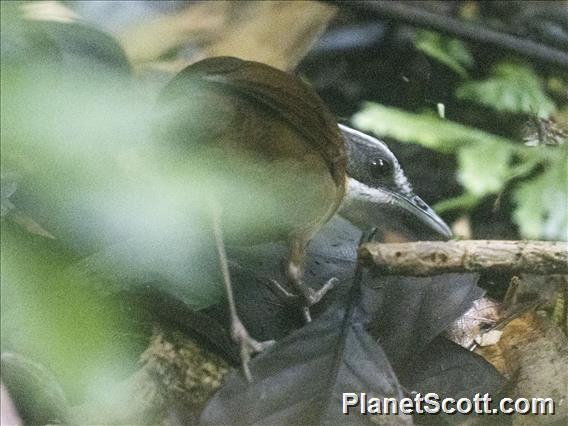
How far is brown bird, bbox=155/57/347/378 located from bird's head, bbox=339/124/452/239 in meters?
0.02

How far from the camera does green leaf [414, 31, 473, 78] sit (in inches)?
32.9

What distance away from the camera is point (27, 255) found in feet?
2.21

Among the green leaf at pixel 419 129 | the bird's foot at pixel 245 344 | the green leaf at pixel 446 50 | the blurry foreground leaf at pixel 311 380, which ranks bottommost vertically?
the blurry foreground leaf at pixel 311 380

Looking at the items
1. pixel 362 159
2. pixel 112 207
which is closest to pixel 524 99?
pixel 362 159

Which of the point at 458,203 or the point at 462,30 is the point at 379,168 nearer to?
the point at 458,203

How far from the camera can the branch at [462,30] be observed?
846 mm

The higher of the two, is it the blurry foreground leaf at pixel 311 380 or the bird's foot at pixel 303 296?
the bird's foot at pixel 303 296

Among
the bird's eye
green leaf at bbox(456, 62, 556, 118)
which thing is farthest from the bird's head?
green leaf at bbox(456, 62, 556, 118)

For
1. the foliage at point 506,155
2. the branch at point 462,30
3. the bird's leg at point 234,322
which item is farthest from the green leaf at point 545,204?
the bird's leg at point 234,322

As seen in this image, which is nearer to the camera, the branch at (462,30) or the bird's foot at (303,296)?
the bird's foot at (303,296)

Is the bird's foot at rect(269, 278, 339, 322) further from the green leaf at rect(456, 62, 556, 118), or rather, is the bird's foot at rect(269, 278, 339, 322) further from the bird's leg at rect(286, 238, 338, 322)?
the green leaf at rect(456, 62, 556, 118)

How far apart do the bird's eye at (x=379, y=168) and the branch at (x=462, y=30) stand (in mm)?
165

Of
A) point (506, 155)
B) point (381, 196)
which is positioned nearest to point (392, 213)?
point (381, 196)

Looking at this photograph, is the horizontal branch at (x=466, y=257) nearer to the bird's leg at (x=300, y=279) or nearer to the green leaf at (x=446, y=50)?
A: the bird's leg at (x=300, y=279)
